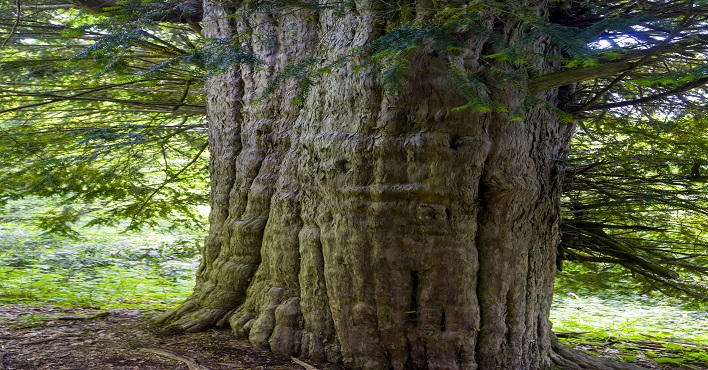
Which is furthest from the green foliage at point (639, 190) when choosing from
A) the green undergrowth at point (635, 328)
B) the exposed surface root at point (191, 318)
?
the exposed surface root at point (191, 318)

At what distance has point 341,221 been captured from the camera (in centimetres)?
383

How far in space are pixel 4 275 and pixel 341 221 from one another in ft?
25.4

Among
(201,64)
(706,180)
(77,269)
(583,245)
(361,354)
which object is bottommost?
(77,269)

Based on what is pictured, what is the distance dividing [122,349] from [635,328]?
7622 mm

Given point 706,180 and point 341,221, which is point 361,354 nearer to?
point 341,221

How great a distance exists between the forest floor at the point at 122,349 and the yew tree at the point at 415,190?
166 millimetres

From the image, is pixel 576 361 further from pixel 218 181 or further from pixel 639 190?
pixel 218 181

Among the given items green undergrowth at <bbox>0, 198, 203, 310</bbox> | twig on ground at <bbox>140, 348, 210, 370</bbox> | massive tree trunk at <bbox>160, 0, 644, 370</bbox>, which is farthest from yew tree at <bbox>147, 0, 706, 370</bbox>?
green undergrowth at <bbox>0, 198, 203, 310</bbox>

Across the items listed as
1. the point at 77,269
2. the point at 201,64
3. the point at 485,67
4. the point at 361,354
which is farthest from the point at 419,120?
the point at 77,269

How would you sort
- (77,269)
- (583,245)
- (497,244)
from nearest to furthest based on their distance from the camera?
1. (497,244)
2. (583,245)
3. (77,269)

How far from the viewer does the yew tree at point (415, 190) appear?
3596 mm

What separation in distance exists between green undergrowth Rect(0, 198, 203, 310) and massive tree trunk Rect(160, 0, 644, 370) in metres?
3.69

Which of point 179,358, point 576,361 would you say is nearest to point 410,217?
point 179,358

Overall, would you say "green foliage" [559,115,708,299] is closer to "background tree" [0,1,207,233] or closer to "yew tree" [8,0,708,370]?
"yew tree" [8,0,708,370]
